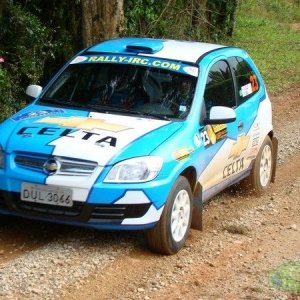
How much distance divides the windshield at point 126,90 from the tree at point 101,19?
365cm

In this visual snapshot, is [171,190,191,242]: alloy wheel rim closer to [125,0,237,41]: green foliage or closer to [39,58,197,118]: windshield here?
[39,58,197,118]: windshield

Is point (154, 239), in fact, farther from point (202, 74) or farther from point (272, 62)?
point (272, 62)

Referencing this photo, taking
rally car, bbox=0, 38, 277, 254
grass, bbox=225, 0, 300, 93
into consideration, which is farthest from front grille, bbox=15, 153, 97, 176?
grass, bbox=225, 0, 300, 93

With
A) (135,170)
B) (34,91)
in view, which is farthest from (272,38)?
(135,170)

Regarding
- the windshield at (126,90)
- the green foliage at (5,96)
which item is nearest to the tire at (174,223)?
the windshield at (126,90)

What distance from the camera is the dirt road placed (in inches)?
211

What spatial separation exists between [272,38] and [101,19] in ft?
47.5

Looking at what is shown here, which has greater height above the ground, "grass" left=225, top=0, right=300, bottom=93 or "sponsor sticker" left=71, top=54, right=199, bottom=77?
"sponsor sticker" left=71, top=54, right=199, bottom=77

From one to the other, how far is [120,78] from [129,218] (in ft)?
5.65

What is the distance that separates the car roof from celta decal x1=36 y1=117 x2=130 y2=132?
1124mm

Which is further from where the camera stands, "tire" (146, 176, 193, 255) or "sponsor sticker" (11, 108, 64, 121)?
"sponsor sticker" (11, 108, 64, 121)

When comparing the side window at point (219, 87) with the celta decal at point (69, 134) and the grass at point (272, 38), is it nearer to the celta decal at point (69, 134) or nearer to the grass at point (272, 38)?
the celta decal at point (69, 134)

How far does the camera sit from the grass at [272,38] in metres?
17.7

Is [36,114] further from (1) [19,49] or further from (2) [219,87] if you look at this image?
(1) [19,49]
